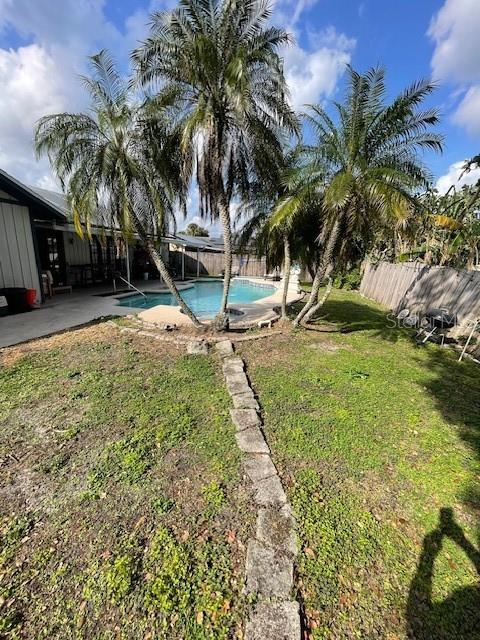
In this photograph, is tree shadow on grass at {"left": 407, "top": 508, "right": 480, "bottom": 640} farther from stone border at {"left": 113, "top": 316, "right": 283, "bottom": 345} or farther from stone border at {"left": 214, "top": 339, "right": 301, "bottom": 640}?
stone border at {"left": 113, "top": 316, "right": 283, "bottom": 345}

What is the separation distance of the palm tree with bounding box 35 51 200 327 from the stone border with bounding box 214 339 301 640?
6291mm

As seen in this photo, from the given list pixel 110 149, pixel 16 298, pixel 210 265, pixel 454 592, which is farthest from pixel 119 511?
pixel 210 265

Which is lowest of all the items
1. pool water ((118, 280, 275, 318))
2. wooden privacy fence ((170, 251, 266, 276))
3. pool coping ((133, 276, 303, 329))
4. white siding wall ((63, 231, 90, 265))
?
pool water ((118, 280, 275, 318))

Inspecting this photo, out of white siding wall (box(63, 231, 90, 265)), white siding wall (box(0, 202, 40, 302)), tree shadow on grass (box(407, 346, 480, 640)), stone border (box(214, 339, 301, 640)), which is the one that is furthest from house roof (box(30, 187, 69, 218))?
tree shadow on grass (box(407, 346, 480, 640))

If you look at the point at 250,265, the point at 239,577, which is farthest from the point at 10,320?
the point at 250,265

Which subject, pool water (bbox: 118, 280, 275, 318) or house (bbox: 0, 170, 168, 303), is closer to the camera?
house (bbox: 0, 170, 168, 303)

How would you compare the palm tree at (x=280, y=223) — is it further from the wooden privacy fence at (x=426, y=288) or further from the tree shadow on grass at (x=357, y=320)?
the wooden privacy fence at (x=426, y=288)

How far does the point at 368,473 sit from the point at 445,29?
1206cm

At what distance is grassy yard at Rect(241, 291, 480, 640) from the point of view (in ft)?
7.47

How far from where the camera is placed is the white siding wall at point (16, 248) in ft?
32.5

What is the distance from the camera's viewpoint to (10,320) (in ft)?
30.9

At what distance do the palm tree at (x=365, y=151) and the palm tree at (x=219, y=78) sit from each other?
1173mm

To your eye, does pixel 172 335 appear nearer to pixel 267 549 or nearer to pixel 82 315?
pixel 82 315

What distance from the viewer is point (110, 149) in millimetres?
7051
